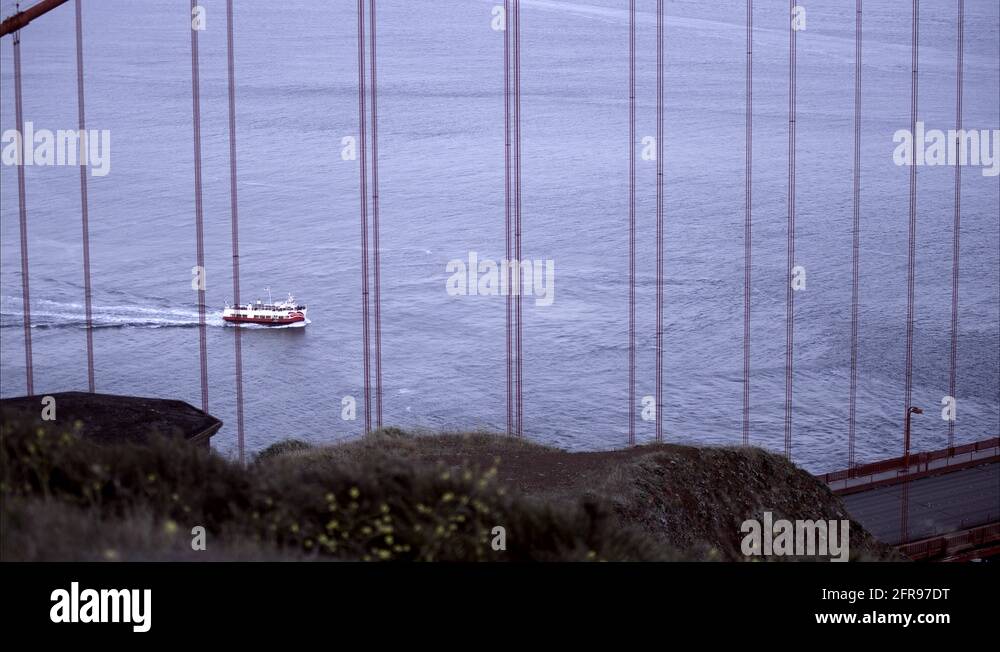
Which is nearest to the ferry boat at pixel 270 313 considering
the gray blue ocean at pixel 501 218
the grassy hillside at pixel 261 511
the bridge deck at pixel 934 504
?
the gray blue ocean at pixel 501 218

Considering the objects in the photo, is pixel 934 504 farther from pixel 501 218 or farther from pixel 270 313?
pixel 501 218

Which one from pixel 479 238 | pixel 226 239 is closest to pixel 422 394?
pixel 479 238

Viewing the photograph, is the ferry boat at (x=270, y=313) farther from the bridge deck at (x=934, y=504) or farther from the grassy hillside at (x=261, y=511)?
the grassy hillside at (x=261, y=511)

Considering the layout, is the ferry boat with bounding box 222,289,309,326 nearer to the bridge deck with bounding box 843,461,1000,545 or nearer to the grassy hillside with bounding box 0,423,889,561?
the bridge deck with bounding box 843,461,1000,545

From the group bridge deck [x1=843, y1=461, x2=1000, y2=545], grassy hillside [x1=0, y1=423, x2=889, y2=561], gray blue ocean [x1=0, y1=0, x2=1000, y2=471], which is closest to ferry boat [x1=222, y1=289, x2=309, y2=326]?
gray blue ocean [x1=0, y1=0, x2=1000, y2=471]

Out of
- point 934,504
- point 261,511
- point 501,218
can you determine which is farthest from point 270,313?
point 261,511

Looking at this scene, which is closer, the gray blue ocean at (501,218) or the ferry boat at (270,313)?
the gray blue ocean at (501,218)

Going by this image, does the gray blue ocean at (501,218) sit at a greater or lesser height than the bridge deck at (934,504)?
greater
